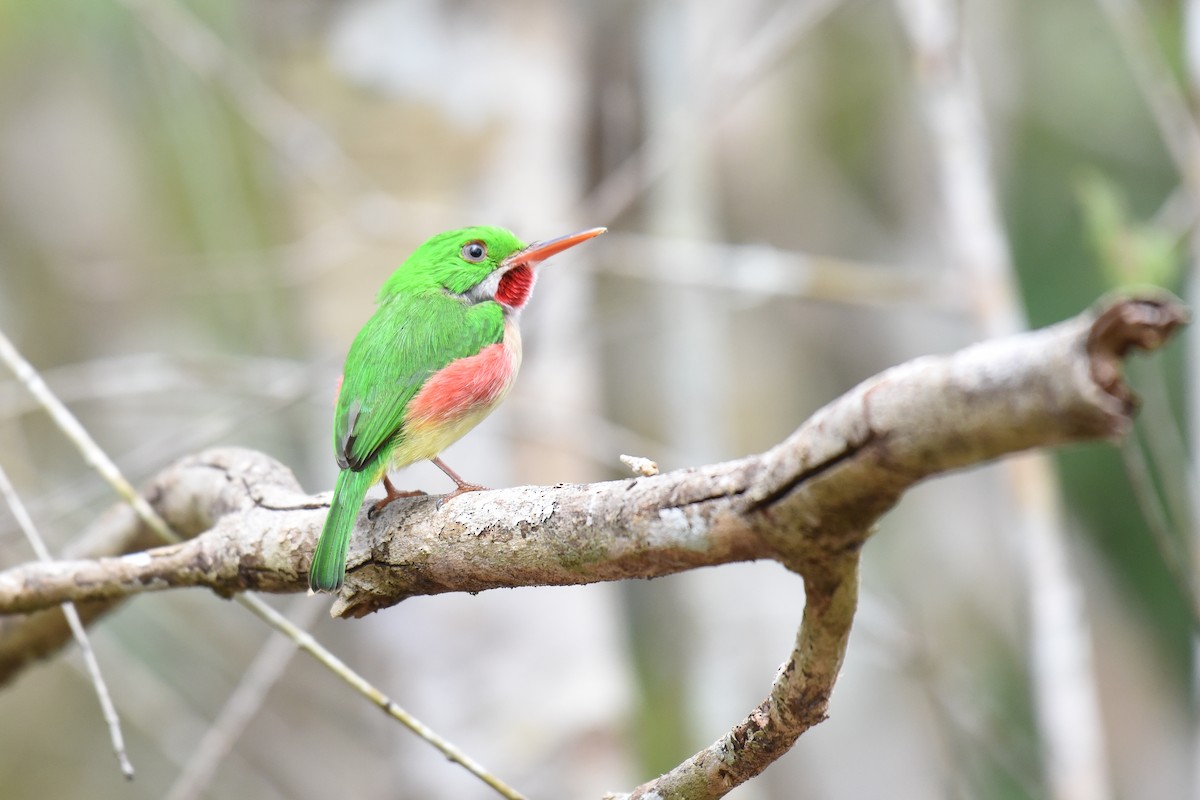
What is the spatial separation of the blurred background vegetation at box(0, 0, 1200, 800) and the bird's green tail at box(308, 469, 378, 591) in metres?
1.04

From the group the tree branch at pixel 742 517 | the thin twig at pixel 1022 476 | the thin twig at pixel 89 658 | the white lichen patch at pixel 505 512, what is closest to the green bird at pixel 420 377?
the tree branch at pixel 742 517

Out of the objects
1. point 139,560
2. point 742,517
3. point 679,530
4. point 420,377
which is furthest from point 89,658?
point 742,517

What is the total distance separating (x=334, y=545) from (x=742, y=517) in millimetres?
934

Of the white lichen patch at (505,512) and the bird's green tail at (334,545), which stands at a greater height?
the bird's green tail at (334,545)

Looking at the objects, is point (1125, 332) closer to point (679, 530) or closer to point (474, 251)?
point (679, 530)

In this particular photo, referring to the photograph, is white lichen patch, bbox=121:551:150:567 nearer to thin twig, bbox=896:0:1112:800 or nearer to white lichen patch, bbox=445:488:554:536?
white lichen patch, bbox=445:488:554:536

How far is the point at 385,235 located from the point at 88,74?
15.8 feet

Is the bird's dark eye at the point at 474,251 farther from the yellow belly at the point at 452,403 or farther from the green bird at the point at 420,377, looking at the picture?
the yellow belly at the point at 452,403

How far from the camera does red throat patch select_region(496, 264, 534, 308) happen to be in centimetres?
312

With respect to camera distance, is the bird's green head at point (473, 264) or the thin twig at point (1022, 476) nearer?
the bird's green head at point (473, 264)

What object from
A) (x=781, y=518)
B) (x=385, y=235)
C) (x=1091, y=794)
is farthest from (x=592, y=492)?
(x=385, y=235)

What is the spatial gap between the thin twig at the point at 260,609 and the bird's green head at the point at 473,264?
875 millimetres

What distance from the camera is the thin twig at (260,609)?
79.1 inches

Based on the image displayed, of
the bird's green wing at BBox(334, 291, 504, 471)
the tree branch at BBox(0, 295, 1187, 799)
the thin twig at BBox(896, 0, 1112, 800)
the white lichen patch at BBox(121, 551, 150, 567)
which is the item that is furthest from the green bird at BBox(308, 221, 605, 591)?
the thin twig at BBox(896, 0, 1112, 800)
